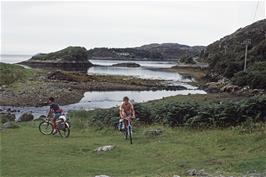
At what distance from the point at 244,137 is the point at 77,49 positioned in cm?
17396

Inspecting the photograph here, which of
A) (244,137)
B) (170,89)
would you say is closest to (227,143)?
(244,137)

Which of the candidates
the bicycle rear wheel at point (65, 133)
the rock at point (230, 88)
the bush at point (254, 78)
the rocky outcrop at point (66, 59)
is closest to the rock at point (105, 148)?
the bicycle rear wheel at point (65, 133)

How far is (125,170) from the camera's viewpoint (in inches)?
527

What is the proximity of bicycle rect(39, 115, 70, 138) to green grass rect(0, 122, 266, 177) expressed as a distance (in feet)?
1.53

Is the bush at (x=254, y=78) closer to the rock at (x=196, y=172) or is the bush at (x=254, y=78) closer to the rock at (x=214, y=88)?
the rock at (x=214, y=88)

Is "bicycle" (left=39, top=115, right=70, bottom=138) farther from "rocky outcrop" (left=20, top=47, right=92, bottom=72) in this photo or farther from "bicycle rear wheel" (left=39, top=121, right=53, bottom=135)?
"rocky outcrop" (left=20, top=47, right=92, bottom=72)

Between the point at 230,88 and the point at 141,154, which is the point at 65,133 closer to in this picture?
the point at 141,154

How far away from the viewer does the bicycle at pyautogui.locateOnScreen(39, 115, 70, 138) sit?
Answer: 21422 mm

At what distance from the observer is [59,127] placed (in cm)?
2156

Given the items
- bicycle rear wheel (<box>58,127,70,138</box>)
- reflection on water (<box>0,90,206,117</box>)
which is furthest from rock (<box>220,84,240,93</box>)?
Answer: bicycle rear wheel (<box>58,127,70,138</box>)

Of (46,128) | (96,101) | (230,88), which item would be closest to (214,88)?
(230,88)

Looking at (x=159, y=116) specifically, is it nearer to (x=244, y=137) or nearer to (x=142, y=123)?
(x=142, y=123)

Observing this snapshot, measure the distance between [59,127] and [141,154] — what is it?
6.83m

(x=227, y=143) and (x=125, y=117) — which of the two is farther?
(x=125, y=117)
